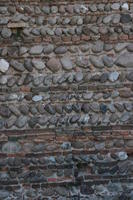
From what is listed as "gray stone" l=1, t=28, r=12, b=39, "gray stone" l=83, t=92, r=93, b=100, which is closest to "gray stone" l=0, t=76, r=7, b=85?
"gray stone" l=1, t=28, r=12, b=39

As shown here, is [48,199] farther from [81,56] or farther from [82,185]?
[81,56]

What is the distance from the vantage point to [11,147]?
429 centimetres

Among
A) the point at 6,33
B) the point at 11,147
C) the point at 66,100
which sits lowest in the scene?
the point at 11,147

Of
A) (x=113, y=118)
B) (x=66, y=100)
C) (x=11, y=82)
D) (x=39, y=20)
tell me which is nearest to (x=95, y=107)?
(x=113, y=118)

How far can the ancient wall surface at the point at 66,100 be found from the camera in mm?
4301

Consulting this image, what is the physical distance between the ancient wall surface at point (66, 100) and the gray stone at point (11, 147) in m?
0.01

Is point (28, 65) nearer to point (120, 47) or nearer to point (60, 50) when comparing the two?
point (60, 50)

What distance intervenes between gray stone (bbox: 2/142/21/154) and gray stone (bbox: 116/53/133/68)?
5.40 ft

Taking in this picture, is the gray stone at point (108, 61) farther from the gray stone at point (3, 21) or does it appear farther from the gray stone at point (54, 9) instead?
the gray stone at point (3, 21)

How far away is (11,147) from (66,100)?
0.90m

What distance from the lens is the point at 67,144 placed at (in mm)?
4320

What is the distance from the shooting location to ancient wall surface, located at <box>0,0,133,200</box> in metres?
4.30

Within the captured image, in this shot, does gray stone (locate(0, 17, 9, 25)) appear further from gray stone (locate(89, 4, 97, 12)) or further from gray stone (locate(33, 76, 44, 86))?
gray stone (locate(89, 4, 97, 12))

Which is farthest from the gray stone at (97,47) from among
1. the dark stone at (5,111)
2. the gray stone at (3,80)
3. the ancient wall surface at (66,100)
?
the dark stone at (5,111)
